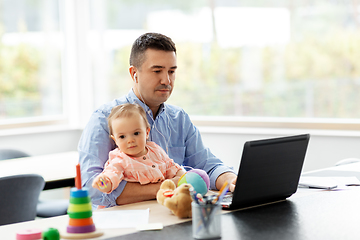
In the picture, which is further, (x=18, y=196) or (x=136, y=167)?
(x=18, y=196)

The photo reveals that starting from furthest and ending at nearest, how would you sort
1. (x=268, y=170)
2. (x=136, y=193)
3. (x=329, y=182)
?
(x=329, y=182) < (x=136, y=193) < (x=268, y=170)

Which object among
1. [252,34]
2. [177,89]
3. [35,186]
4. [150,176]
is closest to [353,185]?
[150,176]

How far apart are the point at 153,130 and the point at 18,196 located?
802mm

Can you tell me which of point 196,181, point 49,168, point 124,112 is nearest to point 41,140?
point 49,168

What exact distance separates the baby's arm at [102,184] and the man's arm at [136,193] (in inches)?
3.6

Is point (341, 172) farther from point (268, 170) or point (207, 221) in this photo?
point (207, 221)

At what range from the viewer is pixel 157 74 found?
6.60 ft

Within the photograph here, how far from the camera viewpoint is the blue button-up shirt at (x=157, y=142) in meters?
1.82

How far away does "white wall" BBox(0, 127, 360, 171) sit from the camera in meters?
3.93

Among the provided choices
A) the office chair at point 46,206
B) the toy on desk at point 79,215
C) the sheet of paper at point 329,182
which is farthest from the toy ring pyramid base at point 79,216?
the office chair at point 46,206

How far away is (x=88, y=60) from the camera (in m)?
5.23

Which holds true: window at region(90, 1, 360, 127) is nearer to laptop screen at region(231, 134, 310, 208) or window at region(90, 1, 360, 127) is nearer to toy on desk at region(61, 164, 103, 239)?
laptop screen at region(231, 134, 310, 208)

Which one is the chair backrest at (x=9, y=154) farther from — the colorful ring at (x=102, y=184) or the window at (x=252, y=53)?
the colorful ring at (x=102, y=184)

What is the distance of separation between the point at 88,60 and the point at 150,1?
94cm
